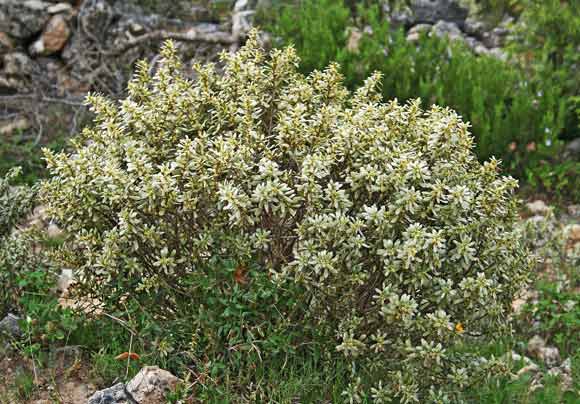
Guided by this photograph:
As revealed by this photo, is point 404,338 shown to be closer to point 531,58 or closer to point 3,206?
point 3,206

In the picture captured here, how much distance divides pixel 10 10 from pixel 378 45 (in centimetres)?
316

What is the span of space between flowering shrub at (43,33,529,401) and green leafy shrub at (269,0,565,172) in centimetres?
237

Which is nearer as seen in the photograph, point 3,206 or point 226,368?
point 226,368

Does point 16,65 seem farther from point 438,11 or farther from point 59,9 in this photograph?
point 438,11

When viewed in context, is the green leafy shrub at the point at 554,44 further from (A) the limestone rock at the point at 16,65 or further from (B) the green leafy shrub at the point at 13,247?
(A) the limestone rock at the point at 16,65

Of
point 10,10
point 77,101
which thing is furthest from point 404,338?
point 10,10

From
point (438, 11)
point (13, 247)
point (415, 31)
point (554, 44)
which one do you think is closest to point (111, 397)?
point (13, 247)

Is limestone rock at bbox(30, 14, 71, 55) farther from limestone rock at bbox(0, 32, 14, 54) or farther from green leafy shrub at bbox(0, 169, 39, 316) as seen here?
green leafy shrub at bbox(0, 169, 39, 316)

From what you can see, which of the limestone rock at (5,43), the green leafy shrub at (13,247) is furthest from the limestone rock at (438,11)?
the green leafy shrub at (13,247)

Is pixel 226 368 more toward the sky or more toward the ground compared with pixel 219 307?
more toward the ground

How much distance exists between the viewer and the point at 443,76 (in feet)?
20.2

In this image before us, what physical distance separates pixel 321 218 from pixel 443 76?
3.39 meters

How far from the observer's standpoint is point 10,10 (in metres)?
7.21

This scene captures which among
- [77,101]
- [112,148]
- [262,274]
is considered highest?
[112,148]
